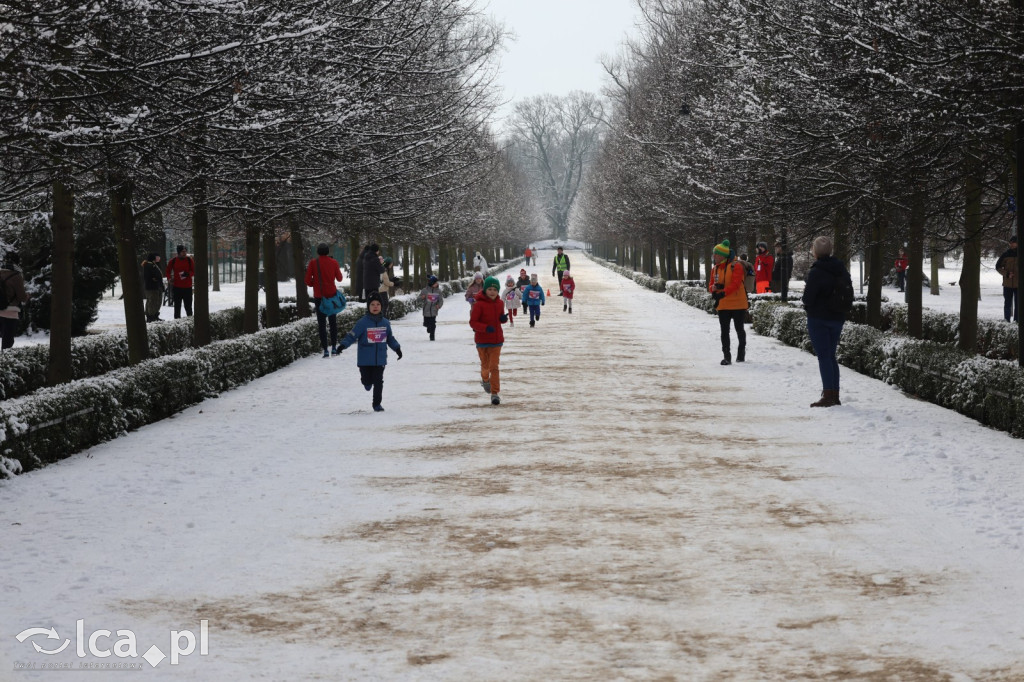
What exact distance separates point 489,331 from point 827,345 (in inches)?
145

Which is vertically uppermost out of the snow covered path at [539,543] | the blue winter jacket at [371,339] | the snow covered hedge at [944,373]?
the blue winter jacket at [371,339]

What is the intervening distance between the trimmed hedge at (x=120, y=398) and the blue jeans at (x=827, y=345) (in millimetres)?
6921

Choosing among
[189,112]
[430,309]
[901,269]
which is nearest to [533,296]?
[430,309]

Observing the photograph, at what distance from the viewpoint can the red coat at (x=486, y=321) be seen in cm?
1398

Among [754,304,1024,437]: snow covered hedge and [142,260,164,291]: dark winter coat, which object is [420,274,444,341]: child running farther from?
[754,304,1024,437]: snow covered hedge

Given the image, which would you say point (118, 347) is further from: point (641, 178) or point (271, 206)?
point (641, 178)

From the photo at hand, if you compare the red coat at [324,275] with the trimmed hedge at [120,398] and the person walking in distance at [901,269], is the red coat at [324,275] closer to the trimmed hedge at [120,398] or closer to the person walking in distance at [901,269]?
the trimmed hedge at [120,398]

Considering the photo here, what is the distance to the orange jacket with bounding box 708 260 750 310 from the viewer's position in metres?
18.2

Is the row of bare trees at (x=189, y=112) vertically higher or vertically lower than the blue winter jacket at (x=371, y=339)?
higher

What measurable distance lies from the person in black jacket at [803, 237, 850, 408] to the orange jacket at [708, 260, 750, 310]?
4.39 m

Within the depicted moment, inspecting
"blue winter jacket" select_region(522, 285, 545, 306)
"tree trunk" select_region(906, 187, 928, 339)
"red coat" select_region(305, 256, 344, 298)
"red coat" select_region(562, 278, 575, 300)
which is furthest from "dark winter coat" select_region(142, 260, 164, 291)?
"tree trunk" select_region(906, 187, 928, 339)

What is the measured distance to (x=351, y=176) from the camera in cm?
1809

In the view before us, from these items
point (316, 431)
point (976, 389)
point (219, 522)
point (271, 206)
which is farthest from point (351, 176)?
point (219, 522)

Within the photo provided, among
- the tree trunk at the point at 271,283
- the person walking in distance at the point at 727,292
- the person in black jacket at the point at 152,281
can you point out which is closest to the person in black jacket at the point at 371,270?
the tree trunk at the point at 271,283
